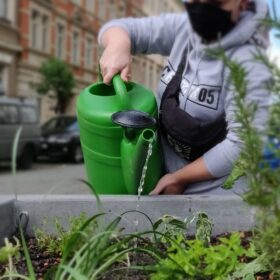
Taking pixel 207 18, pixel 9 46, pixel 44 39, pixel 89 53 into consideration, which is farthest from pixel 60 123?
pixel 207 18

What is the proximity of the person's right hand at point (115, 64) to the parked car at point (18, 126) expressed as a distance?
490 inches

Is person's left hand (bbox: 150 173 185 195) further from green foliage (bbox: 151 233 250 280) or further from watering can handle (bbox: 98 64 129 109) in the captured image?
green foliage (bbox: 151 233 250 280)

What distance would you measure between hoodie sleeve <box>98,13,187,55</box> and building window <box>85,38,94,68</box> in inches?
1255

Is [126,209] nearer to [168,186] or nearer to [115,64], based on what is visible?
[168,186]

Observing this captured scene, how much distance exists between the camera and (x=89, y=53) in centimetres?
3488

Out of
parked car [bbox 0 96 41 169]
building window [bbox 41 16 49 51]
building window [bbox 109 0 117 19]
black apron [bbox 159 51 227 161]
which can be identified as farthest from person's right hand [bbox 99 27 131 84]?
building window [bbox 109 0 117 19]

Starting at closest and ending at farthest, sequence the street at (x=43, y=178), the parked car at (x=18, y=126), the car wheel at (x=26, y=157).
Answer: the street at (x=43, y=178) → the parked car at (x=18, y=126) → the car wheel at (x=26, y=157)

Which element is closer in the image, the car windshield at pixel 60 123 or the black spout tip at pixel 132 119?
the black spout tip at pixel 132 119

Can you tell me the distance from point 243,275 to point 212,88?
682mm

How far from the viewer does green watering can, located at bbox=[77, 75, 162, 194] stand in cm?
185

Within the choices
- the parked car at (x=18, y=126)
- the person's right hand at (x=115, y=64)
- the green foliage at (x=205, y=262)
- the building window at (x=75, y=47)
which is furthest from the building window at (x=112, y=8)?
the green foliage at (x=205, y=262)

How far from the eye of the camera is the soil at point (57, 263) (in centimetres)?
149

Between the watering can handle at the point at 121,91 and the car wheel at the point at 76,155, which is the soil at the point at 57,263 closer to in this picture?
the watering can handle at the point at 121,91

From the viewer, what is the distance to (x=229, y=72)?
1093mm
